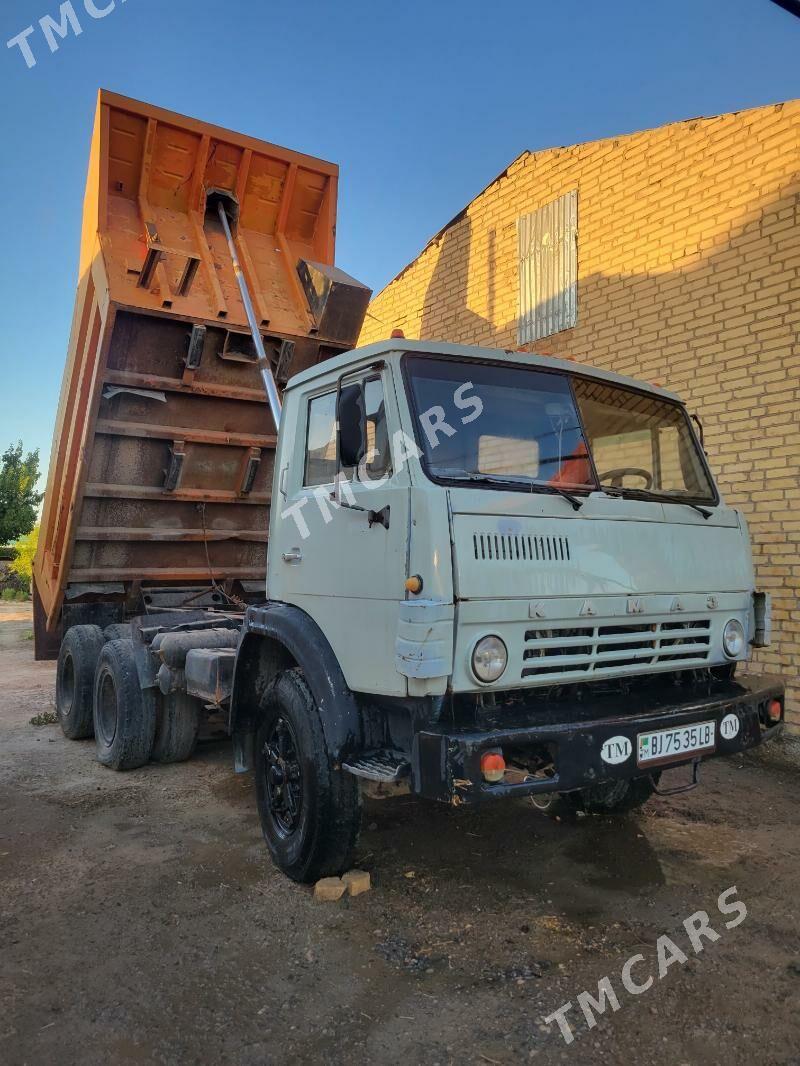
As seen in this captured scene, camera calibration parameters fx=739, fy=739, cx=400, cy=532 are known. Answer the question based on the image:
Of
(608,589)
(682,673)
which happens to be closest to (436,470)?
(608,589)

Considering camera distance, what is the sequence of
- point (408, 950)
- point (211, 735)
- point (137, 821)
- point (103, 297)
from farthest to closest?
point (211, 735)
point (103, 297)
point (137, 821)
point (408, 950)

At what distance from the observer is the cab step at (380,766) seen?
2.81m

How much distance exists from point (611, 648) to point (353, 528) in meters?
1.22

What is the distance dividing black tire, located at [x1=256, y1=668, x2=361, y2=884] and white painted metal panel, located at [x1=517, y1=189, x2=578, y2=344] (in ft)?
17.8

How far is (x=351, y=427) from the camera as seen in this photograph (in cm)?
324

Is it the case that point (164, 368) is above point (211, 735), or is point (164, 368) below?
above

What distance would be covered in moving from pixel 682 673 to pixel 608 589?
0.79m

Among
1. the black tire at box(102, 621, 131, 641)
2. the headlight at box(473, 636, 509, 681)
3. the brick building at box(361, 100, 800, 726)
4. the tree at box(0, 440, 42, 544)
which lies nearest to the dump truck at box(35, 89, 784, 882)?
the headlight at box(473, 636, 509, 681)

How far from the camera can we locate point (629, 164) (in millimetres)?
6965

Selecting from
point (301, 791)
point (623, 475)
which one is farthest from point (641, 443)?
point (301, 791)

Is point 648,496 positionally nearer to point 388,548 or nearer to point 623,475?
point 623,475

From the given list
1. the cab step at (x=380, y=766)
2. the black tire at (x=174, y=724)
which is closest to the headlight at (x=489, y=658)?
the cab step at (x=380, y=766)

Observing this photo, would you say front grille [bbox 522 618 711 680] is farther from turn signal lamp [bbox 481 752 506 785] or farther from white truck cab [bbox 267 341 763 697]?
turn signal lamp [bbox 481 752 506 785]

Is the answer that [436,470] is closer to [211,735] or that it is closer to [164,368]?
[164,368]
